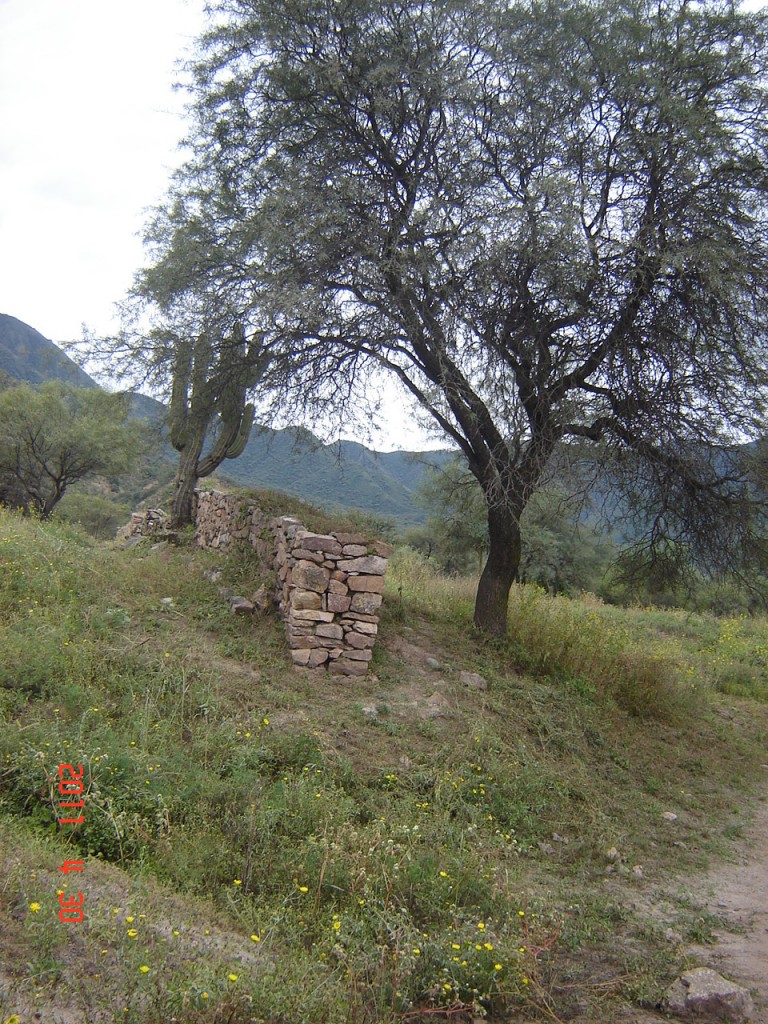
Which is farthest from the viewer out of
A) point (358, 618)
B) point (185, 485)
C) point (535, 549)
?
point (535, 549)

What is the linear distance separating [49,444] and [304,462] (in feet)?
43.3

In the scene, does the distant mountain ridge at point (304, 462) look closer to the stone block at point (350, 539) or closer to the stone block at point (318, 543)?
the stone block at point (350, 539)

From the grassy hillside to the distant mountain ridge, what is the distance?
248cm

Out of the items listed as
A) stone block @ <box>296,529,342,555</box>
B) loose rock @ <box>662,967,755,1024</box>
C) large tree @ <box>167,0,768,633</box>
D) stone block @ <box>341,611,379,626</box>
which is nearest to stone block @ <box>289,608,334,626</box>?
stone block @ <box>341,611,379,626</box>

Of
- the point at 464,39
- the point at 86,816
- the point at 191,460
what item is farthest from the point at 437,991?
the point at 191,460

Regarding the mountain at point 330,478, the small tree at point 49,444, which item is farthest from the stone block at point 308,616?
the small tree at point 49,444

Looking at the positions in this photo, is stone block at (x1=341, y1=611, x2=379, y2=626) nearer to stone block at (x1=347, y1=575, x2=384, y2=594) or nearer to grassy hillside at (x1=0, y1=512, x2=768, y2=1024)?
stone block at (x1=347, y1=575, x2=384, y2=594)

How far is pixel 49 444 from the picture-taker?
25.9m

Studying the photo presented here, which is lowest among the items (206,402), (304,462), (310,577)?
(310,577)

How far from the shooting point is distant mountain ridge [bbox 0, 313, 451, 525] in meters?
10.8

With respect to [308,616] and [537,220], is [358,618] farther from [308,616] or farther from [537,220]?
[537,220]

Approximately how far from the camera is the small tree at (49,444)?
84.8 feet

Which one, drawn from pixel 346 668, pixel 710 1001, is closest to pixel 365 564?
pixel 346 668

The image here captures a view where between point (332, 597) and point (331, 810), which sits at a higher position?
point (332, 597)
